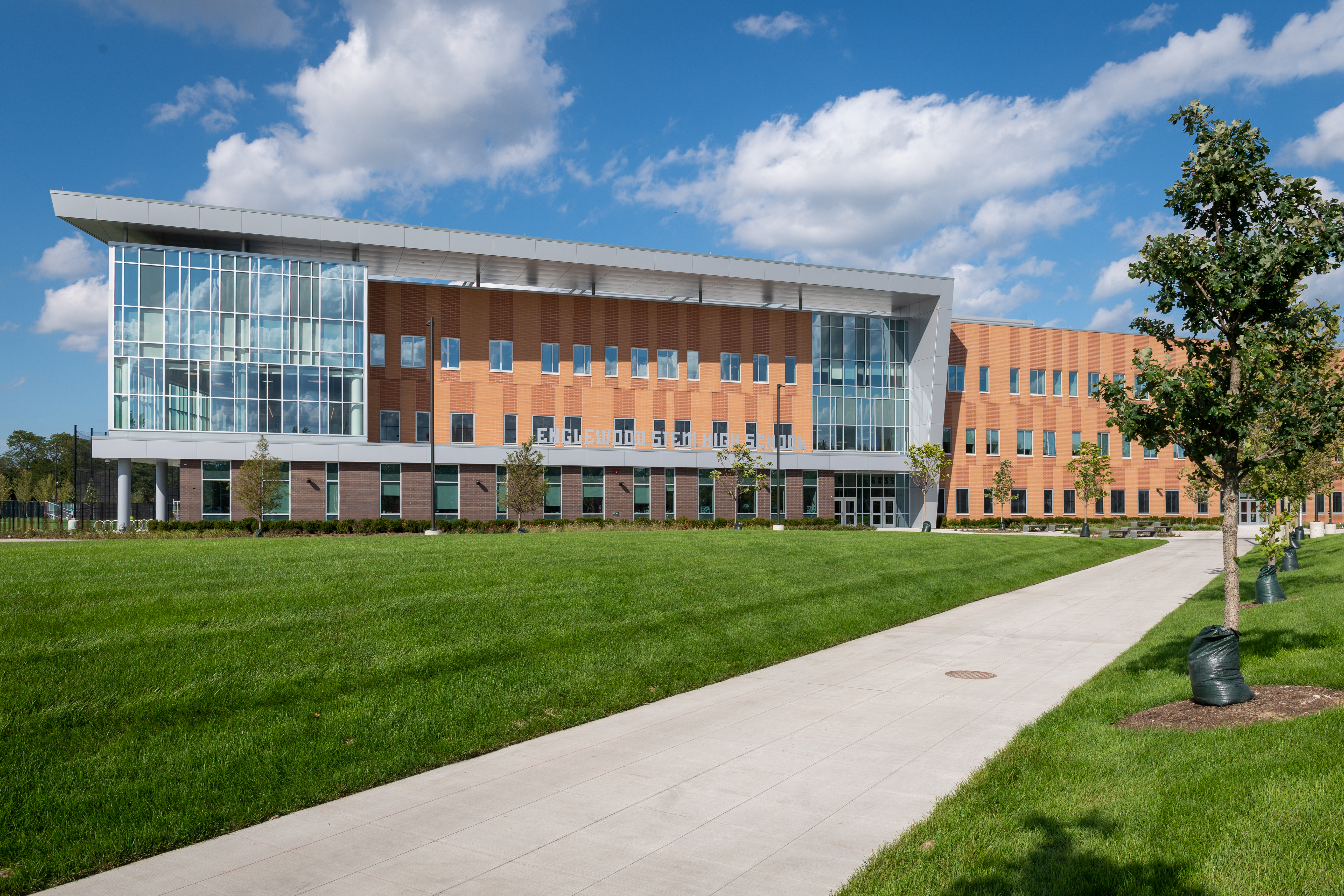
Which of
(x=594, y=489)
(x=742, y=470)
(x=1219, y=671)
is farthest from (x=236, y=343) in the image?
(x=1219, y=671)

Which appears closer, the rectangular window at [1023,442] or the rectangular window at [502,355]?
the rectangular window at [502,355]

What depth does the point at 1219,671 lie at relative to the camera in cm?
849

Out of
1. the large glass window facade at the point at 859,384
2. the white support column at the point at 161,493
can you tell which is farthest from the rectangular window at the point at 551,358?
the white support column at the point at 161,493

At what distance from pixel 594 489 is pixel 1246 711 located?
1894 inches

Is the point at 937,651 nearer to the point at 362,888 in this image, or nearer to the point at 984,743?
the point at 984,743

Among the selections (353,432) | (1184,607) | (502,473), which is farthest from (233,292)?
(1184,607)

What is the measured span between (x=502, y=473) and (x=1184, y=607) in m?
39.8

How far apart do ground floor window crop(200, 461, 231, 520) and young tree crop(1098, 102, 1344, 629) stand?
150ft

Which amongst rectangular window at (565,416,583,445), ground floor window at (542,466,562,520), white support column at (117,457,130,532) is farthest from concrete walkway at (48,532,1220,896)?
rectangular window at (565,416,583,445)

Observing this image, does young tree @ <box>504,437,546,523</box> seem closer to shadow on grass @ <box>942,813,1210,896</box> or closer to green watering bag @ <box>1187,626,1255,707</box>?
green watering bag @ <box>1187,626,1255,707</box>

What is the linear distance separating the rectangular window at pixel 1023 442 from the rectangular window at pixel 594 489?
108 feet

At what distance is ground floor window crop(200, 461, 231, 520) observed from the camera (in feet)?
152

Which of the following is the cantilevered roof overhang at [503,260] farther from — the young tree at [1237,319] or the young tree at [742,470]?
the young tree at [1237,319]

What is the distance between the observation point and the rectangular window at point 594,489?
180 ft
